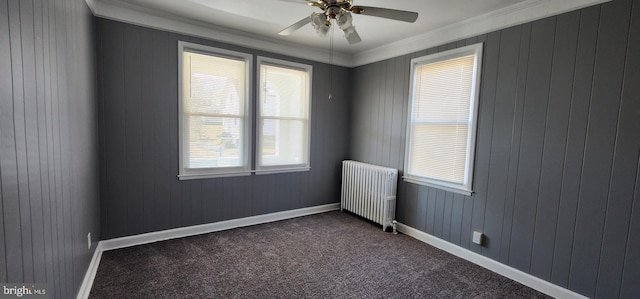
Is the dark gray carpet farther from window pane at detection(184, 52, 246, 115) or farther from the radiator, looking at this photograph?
window pane at detection(184, 52, 246, 115)

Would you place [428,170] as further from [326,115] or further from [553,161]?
[326,115]

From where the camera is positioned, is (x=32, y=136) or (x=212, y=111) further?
(x=212, y=111)

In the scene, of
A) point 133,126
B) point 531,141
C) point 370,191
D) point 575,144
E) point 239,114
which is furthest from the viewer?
point 370,191

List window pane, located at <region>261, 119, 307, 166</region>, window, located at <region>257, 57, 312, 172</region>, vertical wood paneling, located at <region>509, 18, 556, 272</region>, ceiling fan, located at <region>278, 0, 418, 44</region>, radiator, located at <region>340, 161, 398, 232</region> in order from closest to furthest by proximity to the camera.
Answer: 1. ceiling fan, located at <region>278, 0, 418, 44</region>
2. vertical wood paneling, located at <region>509, 18, 556, 272</region>
3. radiator, located at <region>340, 161, 398, 232</region>
4. window, located at <region>257, 57, 312, 172</region>
5. window pane, located at <region>261, 119, 307, 166</region>

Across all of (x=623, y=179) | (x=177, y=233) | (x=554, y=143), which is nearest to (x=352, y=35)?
(x=554, y=143)

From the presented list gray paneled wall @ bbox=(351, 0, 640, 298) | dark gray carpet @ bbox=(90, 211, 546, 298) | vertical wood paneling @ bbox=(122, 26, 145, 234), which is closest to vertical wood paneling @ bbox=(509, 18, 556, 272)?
gray paneled wall @ bbox=(351, 0, 640, 298)

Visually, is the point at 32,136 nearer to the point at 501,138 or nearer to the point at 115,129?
the point at 115,129

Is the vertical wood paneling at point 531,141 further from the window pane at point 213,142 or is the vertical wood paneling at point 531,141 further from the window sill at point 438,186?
the window pane at point 213,142

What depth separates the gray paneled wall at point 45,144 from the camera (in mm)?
1117

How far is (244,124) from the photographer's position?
12.4 feet

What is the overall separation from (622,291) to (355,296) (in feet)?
6.46

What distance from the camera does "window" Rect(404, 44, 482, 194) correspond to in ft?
10.1

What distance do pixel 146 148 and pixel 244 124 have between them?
115 cm

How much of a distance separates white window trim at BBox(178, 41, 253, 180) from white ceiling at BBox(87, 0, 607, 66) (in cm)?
16
